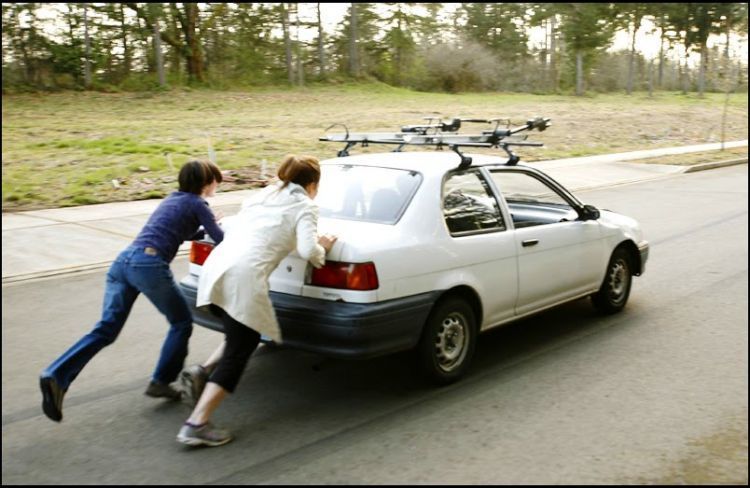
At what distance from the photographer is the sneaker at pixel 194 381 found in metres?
4.46

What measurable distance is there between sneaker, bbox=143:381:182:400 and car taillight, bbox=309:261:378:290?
1115mm

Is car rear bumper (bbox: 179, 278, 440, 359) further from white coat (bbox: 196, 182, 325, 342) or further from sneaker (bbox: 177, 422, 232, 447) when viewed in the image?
sneaker (bbox: 177, 422, 232, 447)

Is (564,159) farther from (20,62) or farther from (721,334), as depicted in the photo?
(20,62)

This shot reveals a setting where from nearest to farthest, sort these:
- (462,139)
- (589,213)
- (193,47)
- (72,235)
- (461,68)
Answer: (462,139)
(589,213)
(72,235)
(193,47)
(461,68)

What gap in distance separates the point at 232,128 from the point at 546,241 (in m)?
19.6

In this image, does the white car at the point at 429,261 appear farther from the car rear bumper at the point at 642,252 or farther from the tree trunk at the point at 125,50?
the tree trunk at the point at 125,50

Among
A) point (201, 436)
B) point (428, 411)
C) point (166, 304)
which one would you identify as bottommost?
point (428, 411)

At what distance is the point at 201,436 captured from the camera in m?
3.98

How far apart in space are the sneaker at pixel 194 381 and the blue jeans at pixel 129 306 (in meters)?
0.14

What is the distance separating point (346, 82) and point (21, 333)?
133 feet

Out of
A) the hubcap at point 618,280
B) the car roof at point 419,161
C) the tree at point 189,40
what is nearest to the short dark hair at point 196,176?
the car roof at point 419,161

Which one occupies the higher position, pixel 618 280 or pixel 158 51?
pixel 158 51

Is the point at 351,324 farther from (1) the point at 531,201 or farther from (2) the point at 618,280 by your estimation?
(2) the point at 618,280

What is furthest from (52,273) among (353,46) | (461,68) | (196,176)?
(461,68)
